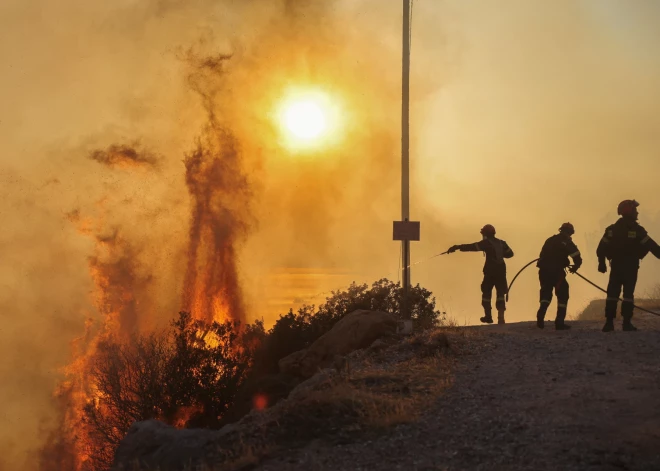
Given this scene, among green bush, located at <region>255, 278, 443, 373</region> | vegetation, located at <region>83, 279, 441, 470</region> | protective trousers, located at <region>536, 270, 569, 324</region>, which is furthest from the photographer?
vegetation, located at <region>83, 279, 441, 470</region>

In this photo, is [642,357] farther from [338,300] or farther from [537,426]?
[338,300]

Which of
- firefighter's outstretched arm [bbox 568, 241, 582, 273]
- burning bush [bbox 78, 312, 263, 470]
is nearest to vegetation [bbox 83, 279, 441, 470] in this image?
burning bush [bbox 78, 312, 263, 470]

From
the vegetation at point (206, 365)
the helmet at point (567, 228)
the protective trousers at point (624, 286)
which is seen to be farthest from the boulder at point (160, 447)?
the vegetation at point (206, 365)

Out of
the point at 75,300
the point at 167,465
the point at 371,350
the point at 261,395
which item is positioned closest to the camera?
the point at 167,465

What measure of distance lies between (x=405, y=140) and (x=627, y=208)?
563 centimetres

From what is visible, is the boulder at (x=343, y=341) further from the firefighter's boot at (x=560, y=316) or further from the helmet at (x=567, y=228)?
the helmet at (x=567, y=228)

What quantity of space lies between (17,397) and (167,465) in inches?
7286

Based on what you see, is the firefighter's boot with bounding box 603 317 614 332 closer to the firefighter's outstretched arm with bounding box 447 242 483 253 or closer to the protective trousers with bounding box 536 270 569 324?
the protective trousers with bounding box 536 270 569 324

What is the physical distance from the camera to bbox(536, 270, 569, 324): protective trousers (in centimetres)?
1630

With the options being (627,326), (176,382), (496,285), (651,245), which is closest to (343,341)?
(496,285)

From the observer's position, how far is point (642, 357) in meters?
12.2

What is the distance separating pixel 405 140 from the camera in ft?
60.3

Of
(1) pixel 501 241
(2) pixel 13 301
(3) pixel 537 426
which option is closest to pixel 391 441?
(3) pixel 537 426

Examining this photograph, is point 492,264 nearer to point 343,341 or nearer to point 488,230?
point 488,230
